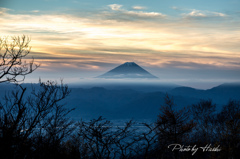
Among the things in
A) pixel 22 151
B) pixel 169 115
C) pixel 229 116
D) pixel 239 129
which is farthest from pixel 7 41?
pixel 229 116

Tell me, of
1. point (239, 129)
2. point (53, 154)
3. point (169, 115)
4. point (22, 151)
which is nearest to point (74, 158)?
point (53, 154)

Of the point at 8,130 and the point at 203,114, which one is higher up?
the point at 8,130

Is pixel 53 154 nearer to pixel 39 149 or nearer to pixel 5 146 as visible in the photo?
pixel 39 149

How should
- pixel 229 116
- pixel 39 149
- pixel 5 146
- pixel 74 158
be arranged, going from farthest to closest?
pixel 229 116, pixel 74 158, pixel 39 149, pixel 5 146

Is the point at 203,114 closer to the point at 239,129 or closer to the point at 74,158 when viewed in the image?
the point at 239,129

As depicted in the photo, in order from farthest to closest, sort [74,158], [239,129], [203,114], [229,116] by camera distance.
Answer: [203,114] < [229,116] < [239,129] < [74,158]

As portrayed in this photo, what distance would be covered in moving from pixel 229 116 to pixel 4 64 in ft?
85.8

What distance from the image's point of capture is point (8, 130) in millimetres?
7859

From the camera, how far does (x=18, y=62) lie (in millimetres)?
9867

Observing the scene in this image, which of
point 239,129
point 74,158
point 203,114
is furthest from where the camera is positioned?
point 203,114

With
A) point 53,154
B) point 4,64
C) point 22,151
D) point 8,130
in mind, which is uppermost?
point 4,64

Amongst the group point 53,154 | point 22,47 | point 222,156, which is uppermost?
point 22,47

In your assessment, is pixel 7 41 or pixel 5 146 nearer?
pixel 5 146

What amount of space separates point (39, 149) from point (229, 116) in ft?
82.4
